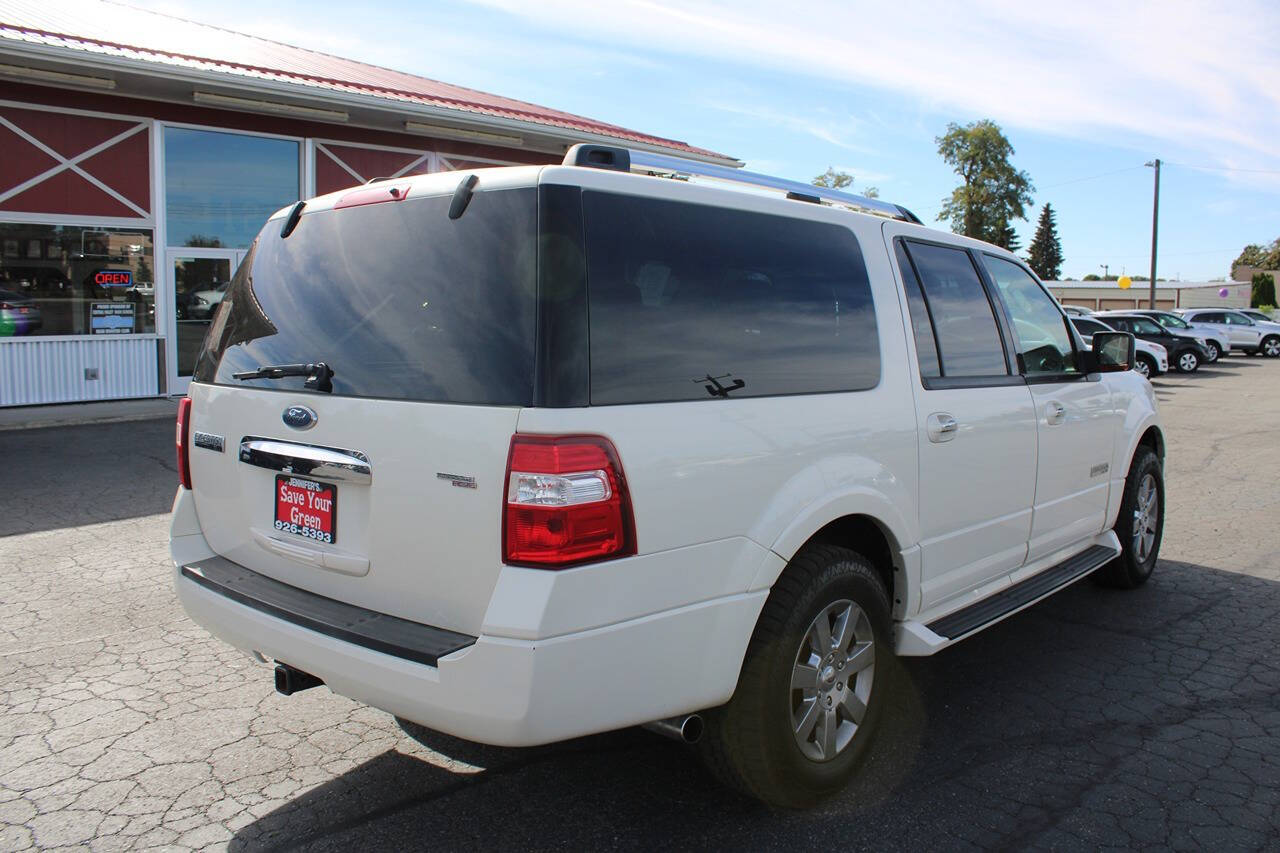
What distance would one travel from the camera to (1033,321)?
469 cm

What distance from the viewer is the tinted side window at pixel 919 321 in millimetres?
3703

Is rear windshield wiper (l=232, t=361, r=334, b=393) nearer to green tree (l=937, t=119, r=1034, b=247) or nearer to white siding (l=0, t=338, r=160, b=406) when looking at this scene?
white siding (l=0, t=338, r=160, b=406)

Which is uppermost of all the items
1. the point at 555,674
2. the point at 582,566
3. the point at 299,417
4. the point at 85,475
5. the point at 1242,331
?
the point at 1242,331

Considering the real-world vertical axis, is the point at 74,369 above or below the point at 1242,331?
below

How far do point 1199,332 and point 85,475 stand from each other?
105 ft

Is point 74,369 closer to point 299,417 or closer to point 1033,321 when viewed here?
point 299,417

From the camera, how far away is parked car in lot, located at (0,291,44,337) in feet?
41.0

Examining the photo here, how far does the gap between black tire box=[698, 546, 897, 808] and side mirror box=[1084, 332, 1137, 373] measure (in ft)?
7.89

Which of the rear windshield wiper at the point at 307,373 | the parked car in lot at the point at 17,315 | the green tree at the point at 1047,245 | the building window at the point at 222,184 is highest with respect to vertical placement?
the green tree at the point at 1047,245

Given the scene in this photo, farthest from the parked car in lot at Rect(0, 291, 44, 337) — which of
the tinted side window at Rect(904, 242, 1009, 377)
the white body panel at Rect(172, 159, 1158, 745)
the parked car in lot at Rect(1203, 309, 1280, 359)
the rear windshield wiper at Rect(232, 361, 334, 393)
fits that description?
the parked car in lot at Rect(1203, 309, 1280, 359)

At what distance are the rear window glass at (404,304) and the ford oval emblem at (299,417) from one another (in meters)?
0.09

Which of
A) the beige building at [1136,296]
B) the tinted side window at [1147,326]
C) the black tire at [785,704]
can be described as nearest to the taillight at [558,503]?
the black tire at [785,704]

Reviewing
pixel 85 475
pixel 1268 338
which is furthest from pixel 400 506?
pixel 1268 338

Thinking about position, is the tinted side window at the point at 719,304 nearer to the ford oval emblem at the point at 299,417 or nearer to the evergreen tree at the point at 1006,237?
the ford oval emblem at the point at 299,417
